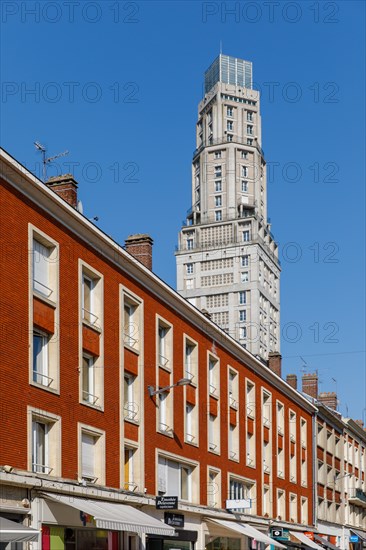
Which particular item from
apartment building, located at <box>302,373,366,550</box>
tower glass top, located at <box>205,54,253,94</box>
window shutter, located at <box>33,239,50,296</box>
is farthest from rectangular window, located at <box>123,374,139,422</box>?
tower glass top, located at <box>205,54,253,94</box>

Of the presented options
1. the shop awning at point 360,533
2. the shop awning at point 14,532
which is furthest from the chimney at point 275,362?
the shop awning at point 14,532

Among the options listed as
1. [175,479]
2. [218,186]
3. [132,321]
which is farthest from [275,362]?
[218,186]

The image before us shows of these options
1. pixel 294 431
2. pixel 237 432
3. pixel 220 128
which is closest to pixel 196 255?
pixel 220 128

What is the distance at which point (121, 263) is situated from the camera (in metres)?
35.8

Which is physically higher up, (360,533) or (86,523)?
(86,523)

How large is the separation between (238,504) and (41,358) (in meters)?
17.9

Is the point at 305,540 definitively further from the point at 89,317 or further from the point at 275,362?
the point at 89,317

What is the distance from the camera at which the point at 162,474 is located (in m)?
38.9

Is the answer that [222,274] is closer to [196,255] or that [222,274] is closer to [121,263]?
[196,255]

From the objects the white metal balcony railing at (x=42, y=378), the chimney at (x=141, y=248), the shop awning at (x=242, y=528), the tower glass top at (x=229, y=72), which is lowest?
the shop awning at (x=242, y=528)

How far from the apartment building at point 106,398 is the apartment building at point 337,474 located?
62.5 feet

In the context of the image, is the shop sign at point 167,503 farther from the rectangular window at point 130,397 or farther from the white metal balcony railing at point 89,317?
the white metal balcony railing at point 89,317

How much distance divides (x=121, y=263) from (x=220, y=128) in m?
139

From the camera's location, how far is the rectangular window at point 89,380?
32631mm
